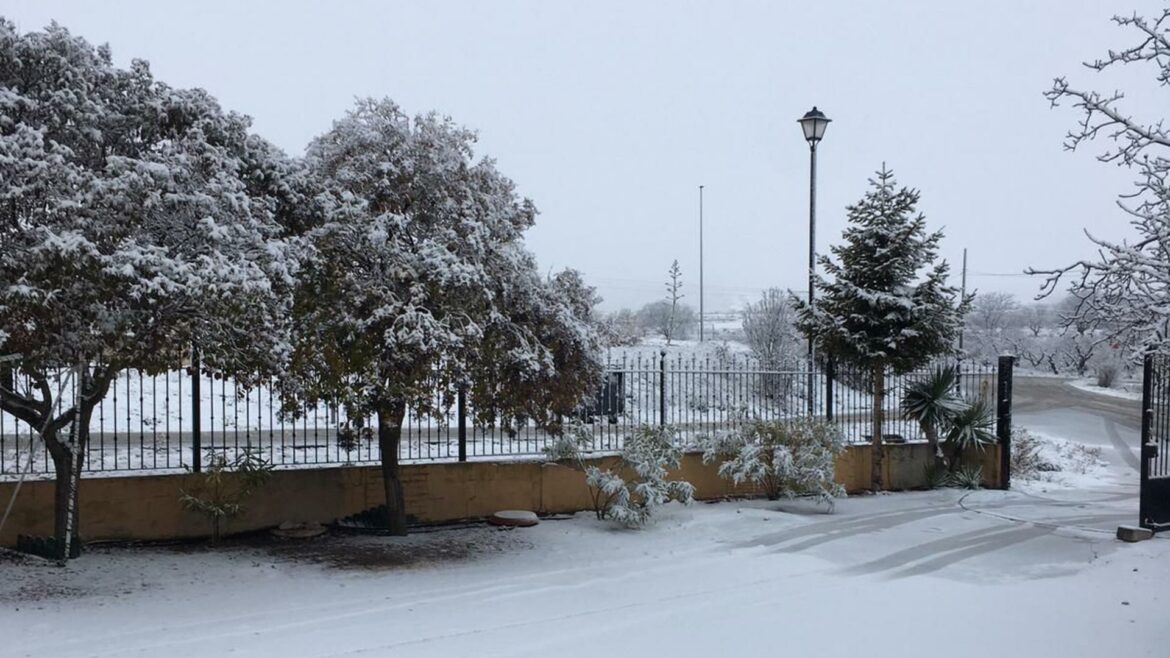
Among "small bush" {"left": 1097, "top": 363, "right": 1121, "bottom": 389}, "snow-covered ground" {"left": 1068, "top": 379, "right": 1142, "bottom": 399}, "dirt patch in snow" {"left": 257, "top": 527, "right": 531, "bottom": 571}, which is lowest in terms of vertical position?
"snow-covered ground" {"left": 1068, "top": 379, "right": 1142, "bottom": 399}

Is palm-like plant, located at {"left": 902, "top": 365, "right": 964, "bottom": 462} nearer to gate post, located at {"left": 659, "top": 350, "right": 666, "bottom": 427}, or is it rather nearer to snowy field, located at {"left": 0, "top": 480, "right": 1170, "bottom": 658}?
snowy field, located at {"left": 0, "top": 480, "right": 1170, "bottom": 658}

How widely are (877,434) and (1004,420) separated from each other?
2.14 meters

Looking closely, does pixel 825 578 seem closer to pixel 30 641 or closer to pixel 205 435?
pixel 30 641

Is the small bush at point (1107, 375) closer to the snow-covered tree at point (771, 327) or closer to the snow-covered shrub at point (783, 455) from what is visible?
the snow-covered tree at point (771, 327)

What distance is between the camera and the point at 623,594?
7625 millimetres

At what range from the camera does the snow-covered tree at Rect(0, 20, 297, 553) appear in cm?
646

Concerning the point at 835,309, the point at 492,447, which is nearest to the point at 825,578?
the point at 492,447

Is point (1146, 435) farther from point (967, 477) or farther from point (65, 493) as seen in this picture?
point (65, 493)

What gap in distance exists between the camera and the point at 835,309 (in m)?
13.6

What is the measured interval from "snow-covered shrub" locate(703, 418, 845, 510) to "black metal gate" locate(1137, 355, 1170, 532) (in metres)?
3.51

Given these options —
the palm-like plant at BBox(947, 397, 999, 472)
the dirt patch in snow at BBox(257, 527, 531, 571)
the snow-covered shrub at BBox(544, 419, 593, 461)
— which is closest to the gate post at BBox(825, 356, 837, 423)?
the palm-like plant at BBox(947, 397, 999, 472)

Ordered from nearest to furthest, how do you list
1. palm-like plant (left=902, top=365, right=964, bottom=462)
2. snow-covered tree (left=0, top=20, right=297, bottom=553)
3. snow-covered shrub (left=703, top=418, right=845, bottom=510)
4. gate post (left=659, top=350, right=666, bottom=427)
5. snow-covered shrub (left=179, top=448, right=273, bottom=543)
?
snow-covered tree (left=0, top=20, right=297, bottom=553)
snow-covered shrub (left=179, top=448, right=273, bottom=543)
snow-covered shrub (left=703, top=418, right=845, bottom=510)
gate post (left=659, top=350, right=666, bottom=427)
palm-like plant (left=902, top=365, right=964, bottom=462)

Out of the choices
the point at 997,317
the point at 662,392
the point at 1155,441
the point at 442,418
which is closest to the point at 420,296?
the point at 442,418

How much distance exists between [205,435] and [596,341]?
544cm
